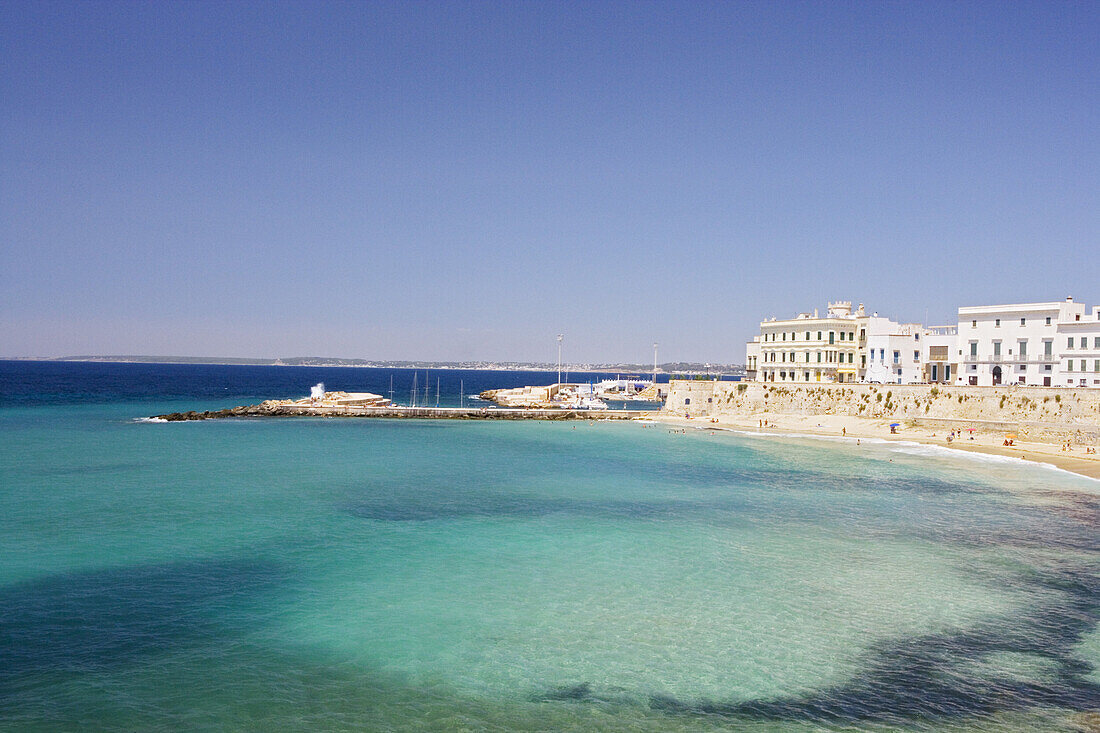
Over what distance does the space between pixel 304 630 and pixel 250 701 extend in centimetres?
372

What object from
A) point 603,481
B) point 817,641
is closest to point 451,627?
point 817,641

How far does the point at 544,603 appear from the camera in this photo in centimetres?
2022

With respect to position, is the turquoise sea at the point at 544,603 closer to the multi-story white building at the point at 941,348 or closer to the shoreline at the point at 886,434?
the shoreline at the point at 886,434

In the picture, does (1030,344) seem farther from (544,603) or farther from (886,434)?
(544,603)

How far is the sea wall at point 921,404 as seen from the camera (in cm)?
5925

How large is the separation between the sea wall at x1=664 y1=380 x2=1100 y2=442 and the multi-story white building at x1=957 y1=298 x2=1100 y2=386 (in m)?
3.85

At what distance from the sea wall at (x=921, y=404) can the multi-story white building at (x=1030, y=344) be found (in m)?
3.85

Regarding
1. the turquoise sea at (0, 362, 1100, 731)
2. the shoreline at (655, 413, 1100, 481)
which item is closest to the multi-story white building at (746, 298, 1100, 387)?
the shoreline at (655, 413, 1100, 481)

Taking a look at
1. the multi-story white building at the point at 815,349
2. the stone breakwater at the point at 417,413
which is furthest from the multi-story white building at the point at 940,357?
the stone breakwater at the point at 417,413

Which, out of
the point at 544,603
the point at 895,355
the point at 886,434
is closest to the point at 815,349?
the point at 895,355

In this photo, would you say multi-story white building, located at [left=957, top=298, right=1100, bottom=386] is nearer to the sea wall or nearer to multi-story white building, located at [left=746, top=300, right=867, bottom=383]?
the sea wall

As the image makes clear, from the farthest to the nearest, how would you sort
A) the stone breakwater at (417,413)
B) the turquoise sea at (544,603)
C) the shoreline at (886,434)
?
the stone breakwater at (417,413)
the shoreline at (886,434)
the turquoise sea at (544,603)

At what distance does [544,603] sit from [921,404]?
196 ft

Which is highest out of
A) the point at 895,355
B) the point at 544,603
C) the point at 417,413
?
the point at 895,355
